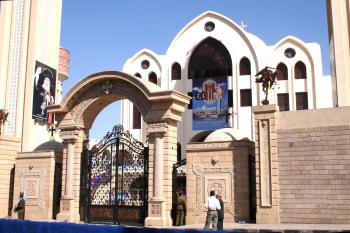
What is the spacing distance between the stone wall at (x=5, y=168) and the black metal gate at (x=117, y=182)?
4.02 m

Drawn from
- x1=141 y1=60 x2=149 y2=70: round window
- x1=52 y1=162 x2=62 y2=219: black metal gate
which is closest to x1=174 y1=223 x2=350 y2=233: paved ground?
x1=52 y1=162 x2=62 y2=219: black metal gate

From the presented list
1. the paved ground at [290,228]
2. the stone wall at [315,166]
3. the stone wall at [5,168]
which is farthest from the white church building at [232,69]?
the paved ground at [290,228]

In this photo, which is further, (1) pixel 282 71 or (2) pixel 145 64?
(2) pixel 145 64

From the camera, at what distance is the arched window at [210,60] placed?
36281mm

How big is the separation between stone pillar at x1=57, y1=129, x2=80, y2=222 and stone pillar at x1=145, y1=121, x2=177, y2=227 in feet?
10.3

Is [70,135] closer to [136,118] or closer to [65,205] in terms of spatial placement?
[65,205]

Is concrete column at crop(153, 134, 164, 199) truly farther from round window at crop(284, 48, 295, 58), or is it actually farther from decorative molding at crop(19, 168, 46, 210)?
round window at crop(284, 48, 295, 58)

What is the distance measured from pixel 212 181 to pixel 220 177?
29cm

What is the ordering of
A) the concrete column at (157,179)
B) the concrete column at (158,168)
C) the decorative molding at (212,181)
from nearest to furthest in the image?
the decorative molding at (212,181)
the concrete column at (157,179)
the concrete column at (158,168)

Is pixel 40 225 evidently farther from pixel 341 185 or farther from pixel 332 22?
pixel 332 22

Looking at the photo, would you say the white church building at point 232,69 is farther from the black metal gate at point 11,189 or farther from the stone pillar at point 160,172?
the stone pillar at point 160,172

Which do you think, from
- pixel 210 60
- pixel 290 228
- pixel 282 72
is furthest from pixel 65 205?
pixel 282 72

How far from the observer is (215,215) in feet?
40.5

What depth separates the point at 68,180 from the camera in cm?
1656
